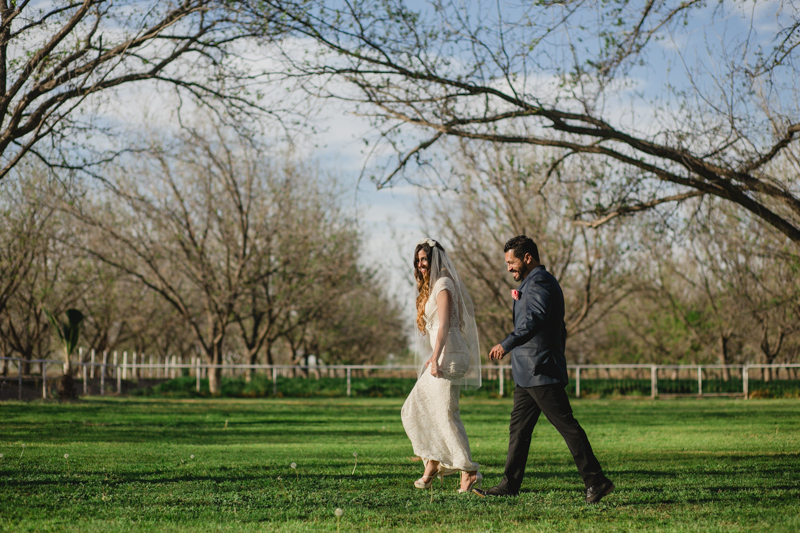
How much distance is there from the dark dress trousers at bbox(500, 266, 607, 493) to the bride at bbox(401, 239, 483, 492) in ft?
1.37

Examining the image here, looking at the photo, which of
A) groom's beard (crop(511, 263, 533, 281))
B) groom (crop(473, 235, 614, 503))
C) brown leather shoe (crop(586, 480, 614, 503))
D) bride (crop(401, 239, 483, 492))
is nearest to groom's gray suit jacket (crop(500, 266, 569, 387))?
groom (crop(473, 235, 614, 503))

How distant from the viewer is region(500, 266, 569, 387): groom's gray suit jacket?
556cm

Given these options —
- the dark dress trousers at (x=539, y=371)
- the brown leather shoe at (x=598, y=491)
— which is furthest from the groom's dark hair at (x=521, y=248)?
the brown leather shoe at (x=598, y=491)

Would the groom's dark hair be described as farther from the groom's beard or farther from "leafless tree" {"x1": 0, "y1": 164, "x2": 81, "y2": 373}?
"leafless tree" {"x1": 0, "y1": 164, "x2": 81, "y2": 373}

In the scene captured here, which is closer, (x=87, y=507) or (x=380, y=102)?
(x=87, y=507)

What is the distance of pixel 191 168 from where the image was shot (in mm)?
28328

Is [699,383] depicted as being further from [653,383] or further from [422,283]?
[422,283]

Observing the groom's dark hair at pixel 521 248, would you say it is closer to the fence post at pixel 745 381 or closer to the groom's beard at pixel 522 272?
the groom's beard at pixel 522 272

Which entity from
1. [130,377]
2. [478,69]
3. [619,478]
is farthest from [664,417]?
[130,377]

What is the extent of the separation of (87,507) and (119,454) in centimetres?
321

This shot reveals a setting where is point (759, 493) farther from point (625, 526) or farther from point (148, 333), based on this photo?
point (148, 333)

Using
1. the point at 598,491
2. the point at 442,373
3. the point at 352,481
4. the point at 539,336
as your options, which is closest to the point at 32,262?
the point at 352,481

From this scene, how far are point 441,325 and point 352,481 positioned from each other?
1.59 meters

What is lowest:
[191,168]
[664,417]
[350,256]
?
[664,417]
